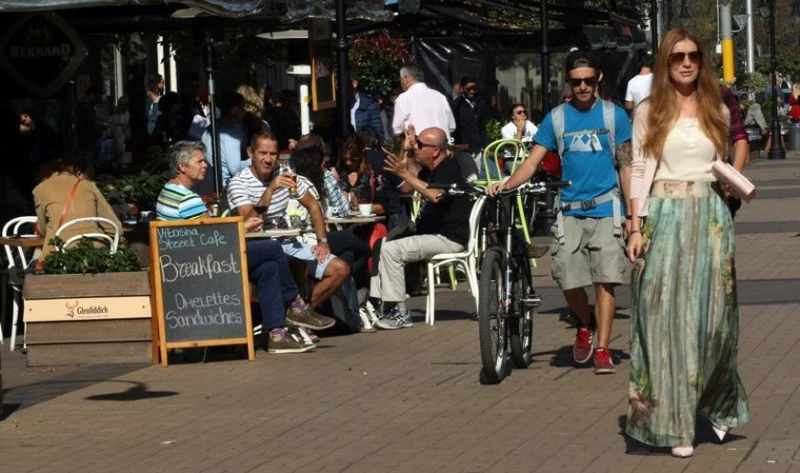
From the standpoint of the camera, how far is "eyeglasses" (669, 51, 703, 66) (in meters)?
7.33

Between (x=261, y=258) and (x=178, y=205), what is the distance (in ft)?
2.17

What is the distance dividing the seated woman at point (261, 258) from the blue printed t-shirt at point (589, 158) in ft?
7.62

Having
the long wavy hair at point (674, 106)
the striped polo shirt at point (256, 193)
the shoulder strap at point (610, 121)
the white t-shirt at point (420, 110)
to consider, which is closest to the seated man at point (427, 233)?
the striped polo shirt at point (256, 193)

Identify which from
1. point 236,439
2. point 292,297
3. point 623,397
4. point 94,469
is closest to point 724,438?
point 623,397

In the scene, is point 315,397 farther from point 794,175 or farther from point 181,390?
point 794,175

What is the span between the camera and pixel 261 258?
11.2 m

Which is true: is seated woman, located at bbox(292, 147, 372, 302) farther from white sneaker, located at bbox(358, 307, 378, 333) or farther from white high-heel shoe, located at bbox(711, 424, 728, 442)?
white high-heel shoe, located at bbox(711, 424, 728, 442)

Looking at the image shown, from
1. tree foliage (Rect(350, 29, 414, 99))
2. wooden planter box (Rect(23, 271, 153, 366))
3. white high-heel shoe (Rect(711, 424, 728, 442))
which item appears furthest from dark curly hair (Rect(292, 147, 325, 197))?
tree foliage (Rect(350, 29, 414, 99))

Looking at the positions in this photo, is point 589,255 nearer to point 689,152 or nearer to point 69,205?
point 689,152

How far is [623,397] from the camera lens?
888cm

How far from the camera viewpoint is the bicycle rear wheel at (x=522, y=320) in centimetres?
986

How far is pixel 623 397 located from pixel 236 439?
81.9 inches

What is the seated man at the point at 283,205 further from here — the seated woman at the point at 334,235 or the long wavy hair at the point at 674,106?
the long wavy hair at the point at 674,106

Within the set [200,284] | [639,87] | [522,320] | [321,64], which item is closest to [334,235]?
[200,284]
